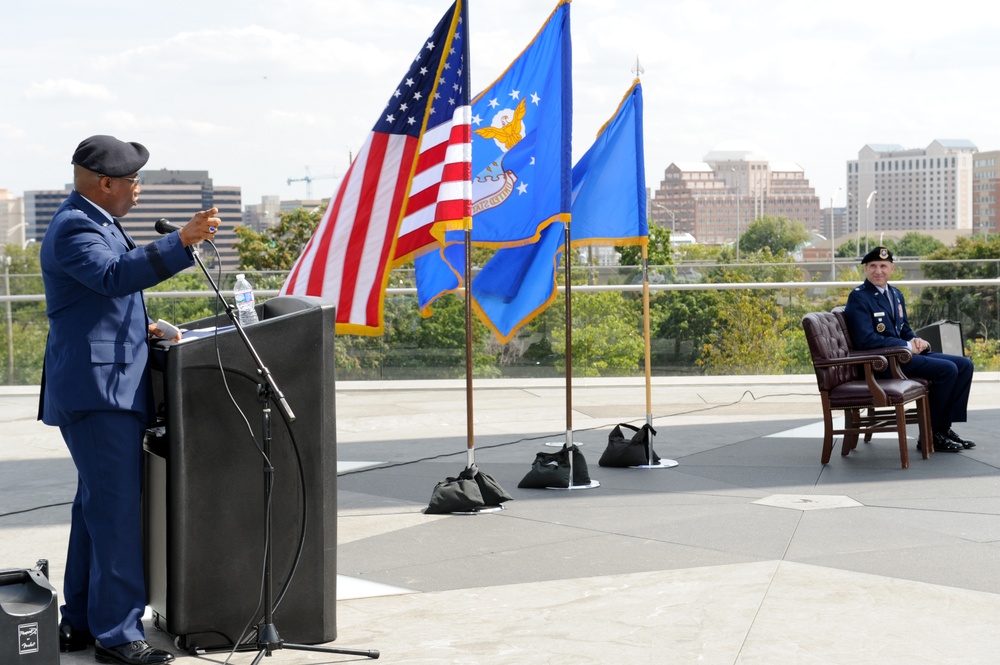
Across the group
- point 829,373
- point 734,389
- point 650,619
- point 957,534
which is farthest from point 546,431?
point 650,619

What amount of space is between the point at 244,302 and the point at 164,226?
0.53m

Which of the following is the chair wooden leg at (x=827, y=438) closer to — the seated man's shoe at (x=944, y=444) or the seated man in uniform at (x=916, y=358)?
the seated man in uniform at (x=916, y=358)

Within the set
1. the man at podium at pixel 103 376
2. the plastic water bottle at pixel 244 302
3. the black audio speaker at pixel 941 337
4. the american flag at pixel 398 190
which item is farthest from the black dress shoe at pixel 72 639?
the black audio speaker at pixel 941 337

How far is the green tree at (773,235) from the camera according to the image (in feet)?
560

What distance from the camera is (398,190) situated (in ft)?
22.5

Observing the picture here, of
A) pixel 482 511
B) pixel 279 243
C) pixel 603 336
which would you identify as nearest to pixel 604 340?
pixel 603 336

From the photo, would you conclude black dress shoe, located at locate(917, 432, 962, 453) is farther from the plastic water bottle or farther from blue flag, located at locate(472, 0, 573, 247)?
the plastic water bottle

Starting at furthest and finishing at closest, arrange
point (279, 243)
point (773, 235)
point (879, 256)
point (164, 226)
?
point (773, 235)
point (279, 243)
point (879, 256)
point (164, 226)

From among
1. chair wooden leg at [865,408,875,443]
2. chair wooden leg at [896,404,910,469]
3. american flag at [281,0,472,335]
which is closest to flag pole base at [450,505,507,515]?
american flag at [281,0,472,335]

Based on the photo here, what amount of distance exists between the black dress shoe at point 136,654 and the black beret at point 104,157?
5.53ft

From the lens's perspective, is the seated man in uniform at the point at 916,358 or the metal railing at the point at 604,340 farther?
the metal railing at the point at 604,340

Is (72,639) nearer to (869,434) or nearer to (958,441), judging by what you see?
(869,434)

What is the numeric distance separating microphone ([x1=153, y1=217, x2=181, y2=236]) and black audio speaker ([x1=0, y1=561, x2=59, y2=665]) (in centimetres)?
126

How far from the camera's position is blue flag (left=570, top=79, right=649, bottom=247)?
823 centimetres
